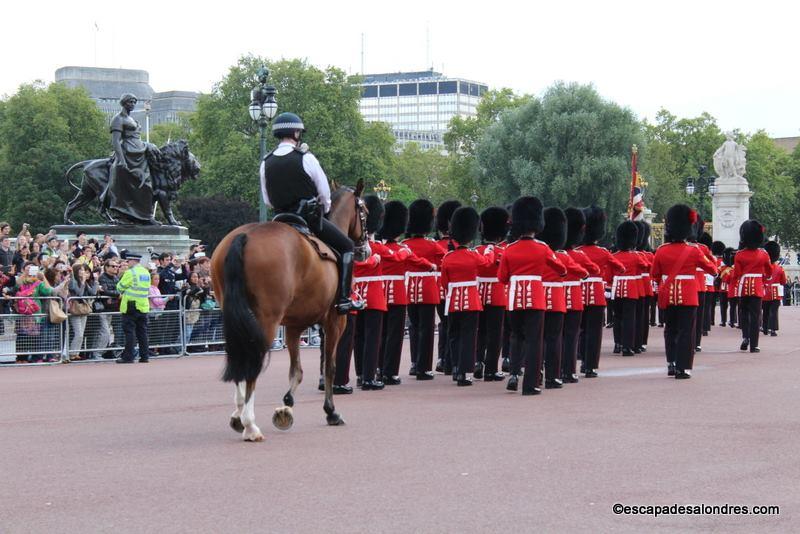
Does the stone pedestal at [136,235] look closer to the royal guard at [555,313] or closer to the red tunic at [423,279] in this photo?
the red tunic at [423,279]

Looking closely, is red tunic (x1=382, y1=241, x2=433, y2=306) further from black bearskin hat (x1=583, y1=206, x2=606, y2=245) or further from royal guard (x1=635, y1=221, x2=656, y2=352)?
royal guard (x1=635, y1=221, x2=656, y2=352)

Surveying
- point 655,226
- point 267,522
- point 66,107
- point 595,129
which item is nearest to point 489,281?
point 267,522

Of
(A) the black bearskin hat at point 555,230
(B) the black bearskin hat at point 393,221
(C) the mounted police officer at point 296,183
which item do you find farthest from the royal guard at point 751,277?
(C) the mounted police officer at point 296,183

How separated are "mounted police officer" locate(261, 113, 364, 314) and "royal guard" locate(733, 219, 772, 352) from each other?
33.3 feet

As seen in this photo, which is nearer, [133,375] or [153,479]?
[153,479]

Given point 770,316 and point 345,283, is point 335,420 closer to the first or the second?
point 345,283

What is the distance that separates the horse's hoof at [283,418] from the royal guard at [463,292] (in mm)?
4261

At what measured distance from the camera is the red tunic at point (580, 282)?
13516 mm

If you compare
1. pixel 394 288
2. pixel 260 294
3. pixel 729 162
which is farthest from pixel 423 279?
pixel 729 162

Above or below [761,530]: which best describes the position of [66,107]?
above

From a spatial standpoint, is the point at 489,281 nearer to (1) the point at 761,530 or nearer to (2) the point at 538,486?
(2) the point at 538,486

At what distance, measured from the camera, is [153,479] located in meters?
7.45

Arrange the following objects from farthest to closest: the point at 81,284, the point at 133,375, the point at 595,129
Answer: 1. the point at 595,129
2. the point at 81,284
3. the point at 133,375

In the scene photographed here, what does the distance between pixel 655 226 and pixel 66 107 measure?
118 ft
